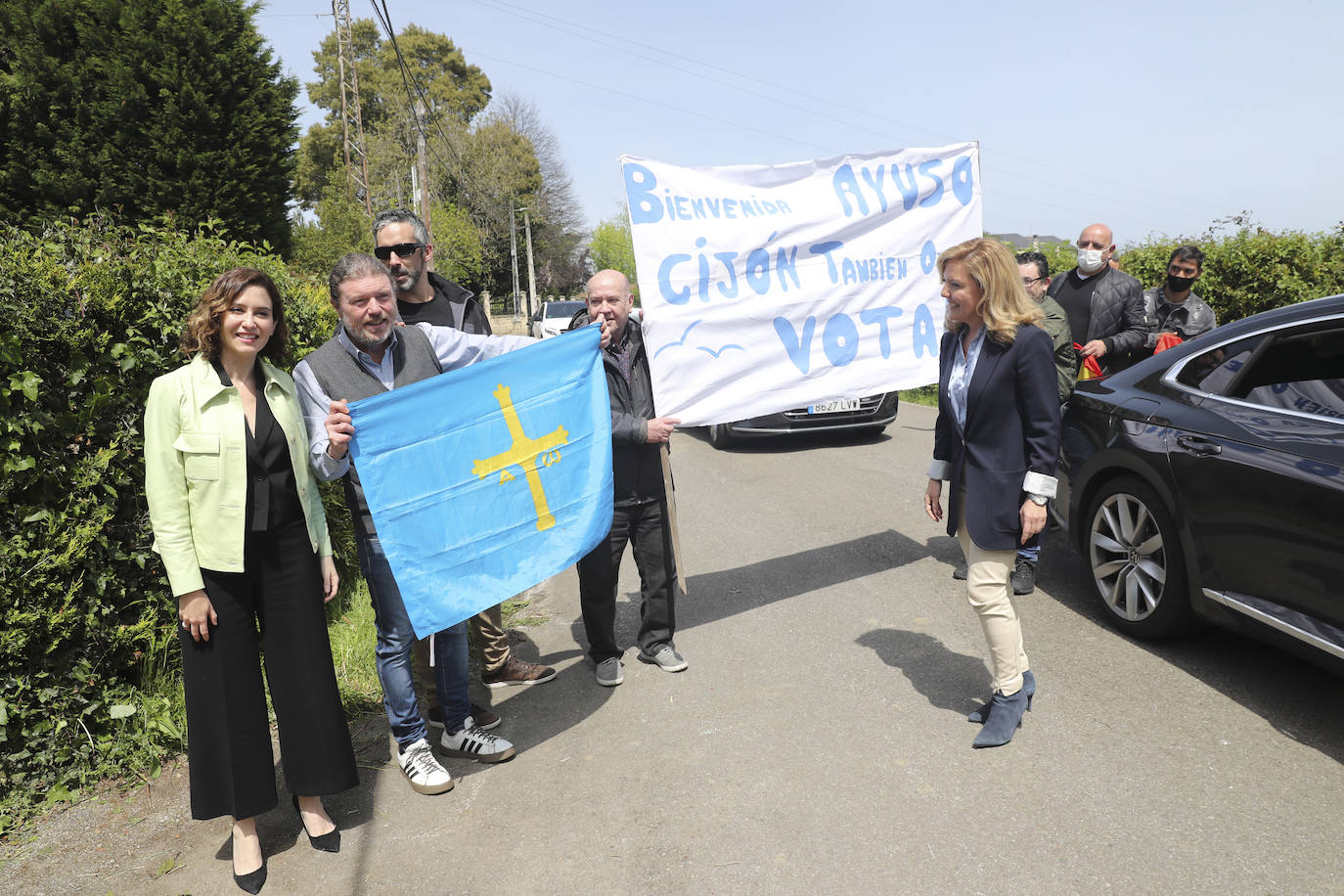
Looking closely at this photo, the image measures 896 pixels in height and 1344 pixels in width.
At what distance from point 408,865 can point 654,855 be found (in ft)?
2.79

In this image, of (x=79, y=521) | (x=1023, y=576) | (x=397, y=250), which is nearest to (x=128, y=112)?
(x=397, y=250)

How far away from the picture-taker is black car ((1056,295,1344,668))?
3.19 m

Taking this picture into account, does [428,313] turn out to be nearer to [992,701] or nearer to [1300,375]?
[992,701]

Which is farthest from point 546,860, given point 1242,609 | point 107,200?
point 107,200

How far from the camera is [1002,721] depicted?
11.0 feet

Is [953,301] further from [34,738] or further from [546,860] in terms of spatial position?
[34,738]

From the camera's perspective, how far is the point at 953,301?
133 inches

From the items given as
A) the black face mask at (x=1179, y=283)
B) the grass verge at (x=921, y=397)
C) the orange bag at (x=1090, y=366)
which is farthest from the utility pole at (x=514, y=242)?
the black face mask at (x=1179, y=283)

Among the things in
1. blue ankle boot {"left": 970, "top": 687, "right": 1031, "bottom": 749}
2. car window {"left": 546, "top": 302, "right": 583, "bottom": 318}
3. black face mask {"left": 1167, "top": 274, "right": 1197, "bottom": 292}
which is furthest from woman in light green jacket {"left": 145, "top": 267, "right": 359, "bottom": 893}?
car window {"left": 546, "top": 302, "right": 583, "bottom": 318}

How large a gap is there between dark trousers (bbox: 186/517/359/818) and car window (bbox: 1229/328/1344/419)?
4.03m

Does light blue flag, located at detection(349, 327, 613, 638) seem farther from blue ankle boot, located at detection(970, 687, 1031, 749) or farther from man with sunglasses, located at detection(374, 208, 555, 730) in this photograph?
blue ankle boot, located at detection(970, 687, 1031, 749)

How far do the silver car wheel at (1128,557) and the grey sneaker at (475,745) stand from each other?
3.11m

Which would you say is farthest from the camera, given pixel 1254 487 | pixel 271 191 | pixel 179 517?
pixel 271 191

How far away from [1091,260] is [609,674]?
482 cm
